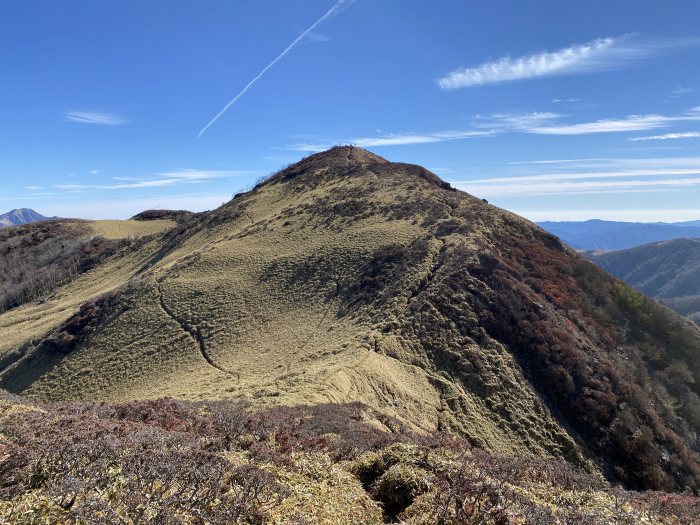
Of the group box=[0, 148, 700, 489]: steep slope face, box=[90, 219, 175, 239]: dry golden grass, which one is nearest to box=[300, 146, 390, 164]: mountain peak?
box=[0, 148, 700, 489]: steep slope face

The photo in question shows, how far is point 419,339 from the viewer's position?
1174 inches

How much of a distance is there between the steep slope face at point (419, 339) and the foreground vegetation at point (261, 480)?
8.65m

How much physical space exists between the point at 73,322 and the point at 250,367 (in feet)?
75.8

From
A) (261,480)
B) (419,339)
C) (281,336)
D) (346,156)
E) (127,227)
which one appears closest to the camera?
(261,480)

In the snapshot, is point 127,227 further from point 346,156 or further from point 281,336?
point 281,336

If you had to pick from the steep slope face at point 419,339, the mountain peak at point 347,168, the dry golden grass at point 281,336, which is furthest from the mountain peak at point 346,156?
the steep slope face at point 419,339

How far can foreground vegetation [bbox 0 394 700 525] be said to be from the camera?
25.0ft

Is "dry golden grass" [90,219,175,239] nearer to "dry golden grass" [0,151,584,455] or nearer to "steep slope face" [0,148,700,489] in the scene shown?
"dry golden grass" [0,151,584,455]

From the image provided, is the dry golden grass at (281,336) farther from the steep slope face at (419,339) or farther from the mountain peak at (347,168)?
the mountain peak at (347,168)

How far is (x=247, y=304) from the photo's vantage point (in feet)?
129

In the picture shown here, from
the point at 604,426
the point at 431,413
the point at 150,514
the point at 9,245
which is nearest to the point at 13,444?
the point at 150,514

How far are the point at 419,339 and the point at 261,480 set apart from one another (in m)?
22.0

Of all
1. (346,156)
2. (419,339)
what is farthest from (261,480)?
(346,156)

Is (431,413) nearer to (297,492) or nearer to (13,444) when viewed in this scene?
(297,492)
